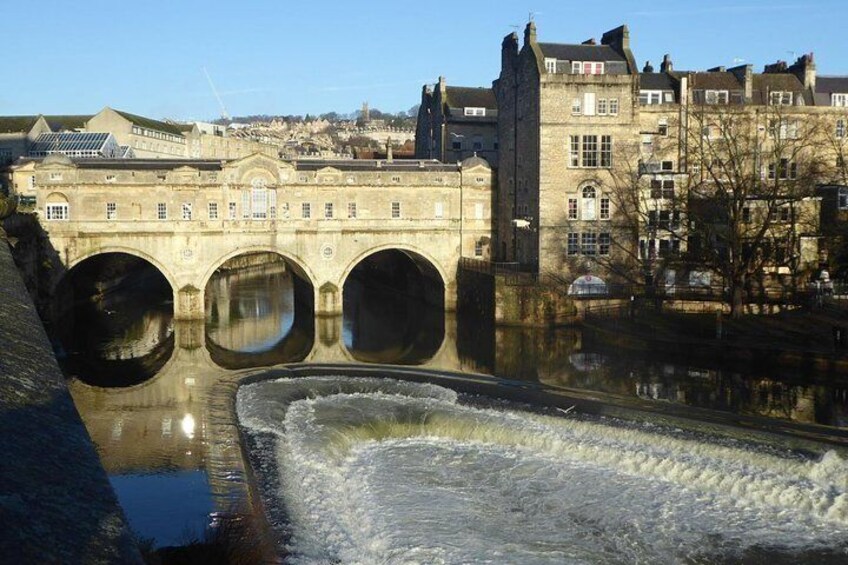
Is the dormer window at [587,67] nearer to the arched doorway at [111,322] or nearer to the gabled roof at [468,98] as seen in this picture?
the gabled roof at [468,98]

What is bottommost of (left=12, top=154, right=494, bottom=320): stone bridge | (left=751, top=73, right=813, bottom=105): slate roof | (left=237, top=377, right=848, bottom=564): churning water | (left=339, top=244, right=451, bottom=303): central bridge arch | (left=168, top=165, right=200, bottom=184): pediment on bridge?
(left=237, top=377, right=848, bottom=564): churning water

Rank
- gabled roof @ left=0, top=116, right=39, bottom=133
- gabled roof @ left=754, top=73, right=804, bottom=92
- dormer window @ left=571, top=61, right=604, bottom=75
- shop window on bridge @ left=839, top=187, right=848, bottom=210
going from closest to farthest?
shop window on bridge @ left=839, top=187, right=848, bottom=210 < dormer window @ left=571, top=61, right=604, bottom=75 < gabled roof @ left=754, top=73, right=804, bottom=92 < gabled roof @ left=0, top=116, right=39, bottom=133

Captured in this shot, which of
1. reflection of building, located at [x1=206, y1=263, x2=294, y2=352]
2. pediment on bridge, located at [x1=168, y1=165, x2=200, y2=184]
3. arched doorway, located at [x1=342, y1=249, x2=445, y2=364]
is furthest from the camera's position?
pediment on bridge, located at [x1=168, y1=165, x2=200, y2=184]

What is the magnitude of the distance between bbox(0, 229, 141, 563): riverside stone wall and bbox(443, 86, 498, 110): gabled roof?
4793 cm

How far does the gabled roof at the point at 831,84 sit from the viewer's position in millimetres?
48719

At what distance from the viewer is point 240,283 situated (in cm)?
6203

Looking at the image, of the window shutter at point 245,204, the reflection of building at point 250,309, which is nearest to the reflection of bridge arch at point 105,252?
the reflection of building at point 250,309

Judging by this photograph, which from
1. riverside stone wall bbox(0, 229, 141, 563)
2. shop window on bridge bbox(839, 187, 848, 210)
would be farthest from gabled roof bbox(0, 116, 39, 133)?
riverside stone wall bbox(0, 229, 141, 563)

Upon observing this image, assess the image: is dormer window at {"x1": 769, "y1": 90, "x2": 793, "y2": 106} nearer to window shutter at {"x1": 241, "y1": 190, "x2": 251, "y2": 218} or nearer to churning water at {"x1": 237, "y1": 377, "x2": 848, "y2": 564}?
window shutter at {"x1": 241, "y1": 190, "x2": 251, "y2": 218}

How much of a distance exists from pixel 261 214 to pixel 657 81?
22241 millimetres

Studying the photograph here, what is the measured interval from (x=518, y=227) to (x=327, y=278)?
10174 millimetres

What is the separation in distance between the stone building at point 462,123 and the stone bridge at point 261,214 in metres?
9.22

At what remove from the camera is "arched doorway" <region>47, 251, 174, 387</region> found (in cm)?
3394

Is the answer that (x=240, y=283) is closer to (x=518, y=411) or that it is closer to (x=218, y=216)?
(x=218, y=216)
